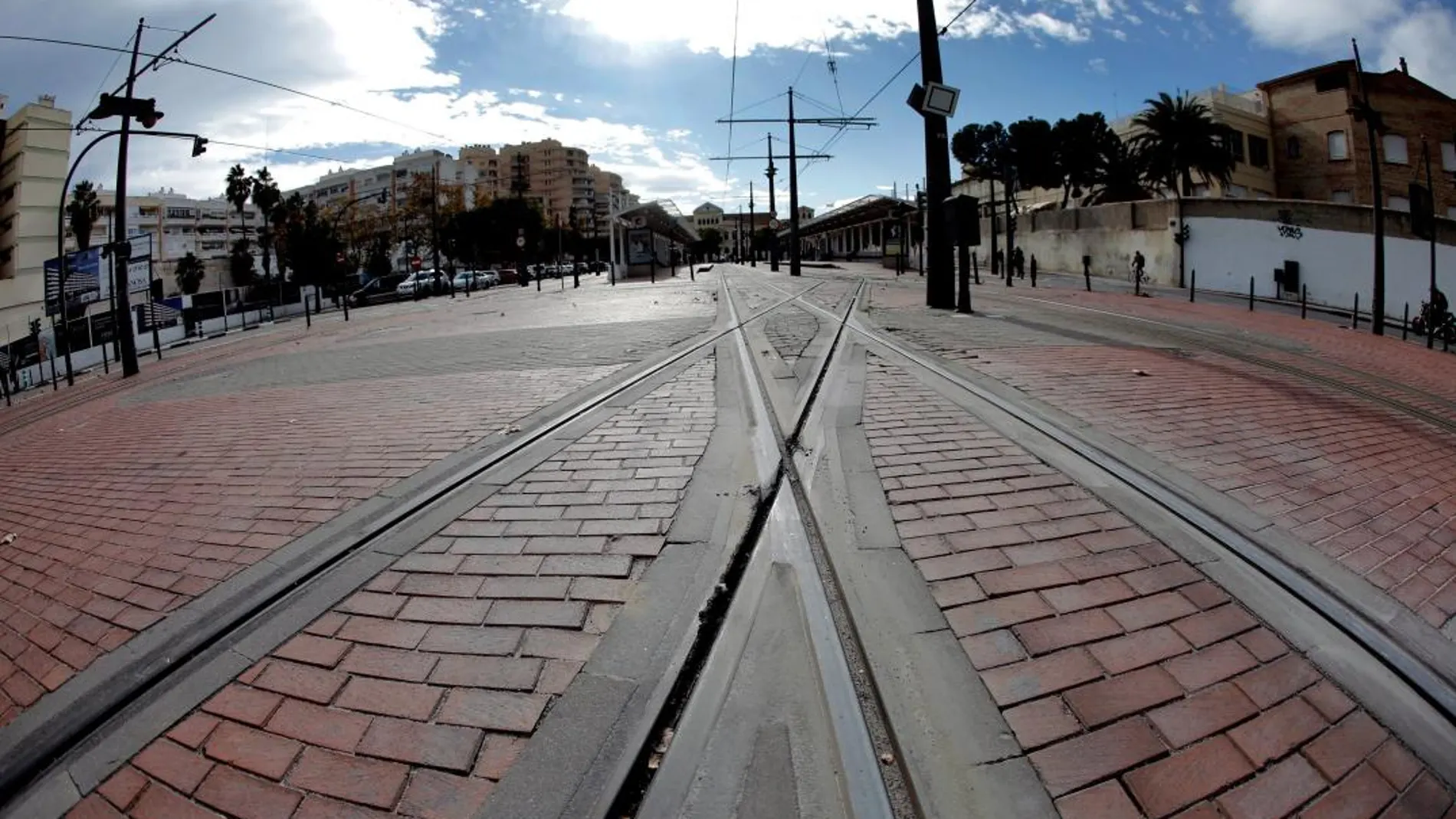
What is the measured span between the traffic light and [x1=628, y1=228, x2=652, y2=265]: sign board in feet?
85.1

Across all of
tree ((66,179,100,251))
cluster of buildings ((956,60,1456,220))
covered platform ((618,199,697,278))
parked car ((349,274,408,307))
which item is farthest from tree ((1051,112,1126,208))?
tree ((66,179,100,251))

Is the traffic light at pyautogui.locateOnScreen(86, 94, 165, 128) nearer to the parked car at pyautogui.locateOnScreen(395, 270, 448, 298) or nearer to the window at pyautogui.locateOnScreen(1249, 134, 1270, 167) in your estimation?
the parked car at pyautogui.locateOnScreen(395, 270, 448, 298)

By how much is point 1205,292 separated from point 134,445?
32721 millimetres

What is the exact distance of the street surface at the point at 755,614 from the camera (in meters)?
1.88

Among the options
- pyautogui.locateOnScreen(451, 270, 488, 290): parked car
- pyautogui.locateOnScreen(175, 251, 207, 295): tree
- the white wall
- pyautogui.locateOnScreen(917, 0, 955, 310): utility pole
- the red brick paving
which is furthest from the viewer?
pyautogui.locateOnScreen(175, 251, 207, 295): tree

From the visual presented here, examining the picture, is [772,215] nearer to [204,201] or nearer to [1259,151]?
[1259,151]

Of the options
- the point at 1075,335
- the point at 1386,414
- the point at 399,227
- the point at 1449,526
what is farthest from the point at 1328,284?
the point at 399,227

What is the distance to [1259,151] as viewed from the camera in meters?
45.1

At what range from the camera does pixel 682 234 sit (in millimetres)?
67438

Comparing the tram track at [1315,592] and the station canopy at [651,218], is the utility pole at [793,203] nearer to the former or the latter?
the station canopy at [651,218]

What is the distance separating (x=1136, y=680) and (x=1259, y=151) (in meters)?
56.7

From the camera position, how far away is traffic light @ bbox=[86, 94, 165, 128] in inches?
569

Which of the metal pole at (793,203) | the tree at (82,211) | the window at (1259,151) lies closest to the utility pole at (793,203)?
the metal pole at (793,203)

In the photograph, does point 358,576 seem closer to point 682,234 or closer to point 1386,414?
point 1386,414
